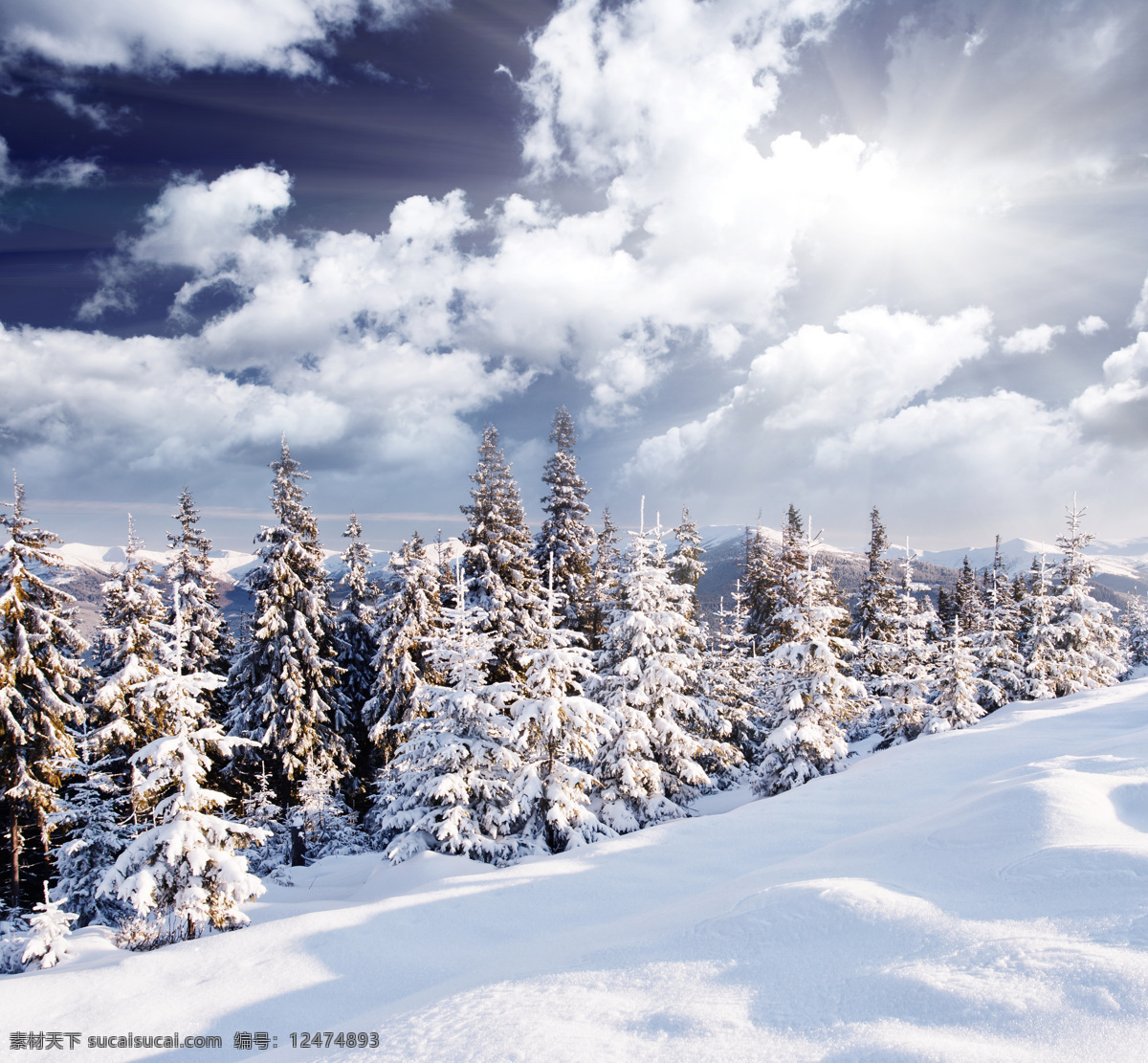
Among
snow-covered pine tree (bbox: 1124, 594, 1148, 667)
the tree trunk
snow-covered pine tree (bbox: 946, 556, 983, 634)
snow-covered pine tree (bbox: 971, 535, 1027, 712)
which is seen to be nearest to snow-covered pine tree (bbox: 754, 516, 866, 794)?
snow-covered pine tree (bbox: 971, 535, 1027, 712)

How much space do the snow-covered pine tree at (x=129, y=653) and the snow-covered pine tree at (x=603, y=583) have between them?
1507cm

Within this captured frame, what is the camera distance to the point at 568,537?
93.0ft

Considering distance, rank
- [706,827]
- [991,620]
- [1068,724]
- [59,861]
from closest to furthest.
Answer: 1. [706,827]
2. [59,861]
3. [1068,724]
4. [991,620]

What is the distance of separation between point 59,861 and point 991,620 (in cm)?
4214

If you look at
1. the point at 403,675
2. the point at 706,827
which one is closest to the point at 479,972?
the point at 706,827

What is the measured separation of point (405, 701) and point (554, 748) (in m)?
10.2

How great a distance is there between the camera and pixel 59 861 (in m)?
17.5

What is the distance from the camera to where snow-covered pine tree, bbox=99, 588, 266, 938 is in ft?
37.1

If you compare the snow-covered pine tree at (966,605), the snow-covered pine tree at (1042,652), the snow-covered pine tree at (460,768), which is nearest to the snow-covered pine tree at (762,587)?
the snow-covered pine tree at (1042,652)

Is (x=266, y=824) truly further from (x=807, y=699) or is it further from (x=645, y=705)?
(x=807, y=699)

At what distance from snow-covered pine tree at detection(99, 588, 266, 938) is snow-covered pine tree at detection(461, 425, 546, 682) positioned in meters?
10.3

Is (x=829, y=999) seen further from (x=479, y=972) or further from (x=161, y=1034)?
(x=161, y=1034)

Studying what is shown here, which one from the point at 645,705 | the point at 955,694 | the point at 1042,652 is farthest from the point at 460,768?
the point at 1042,652

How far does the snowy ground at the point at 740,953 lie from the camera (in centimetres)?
421
